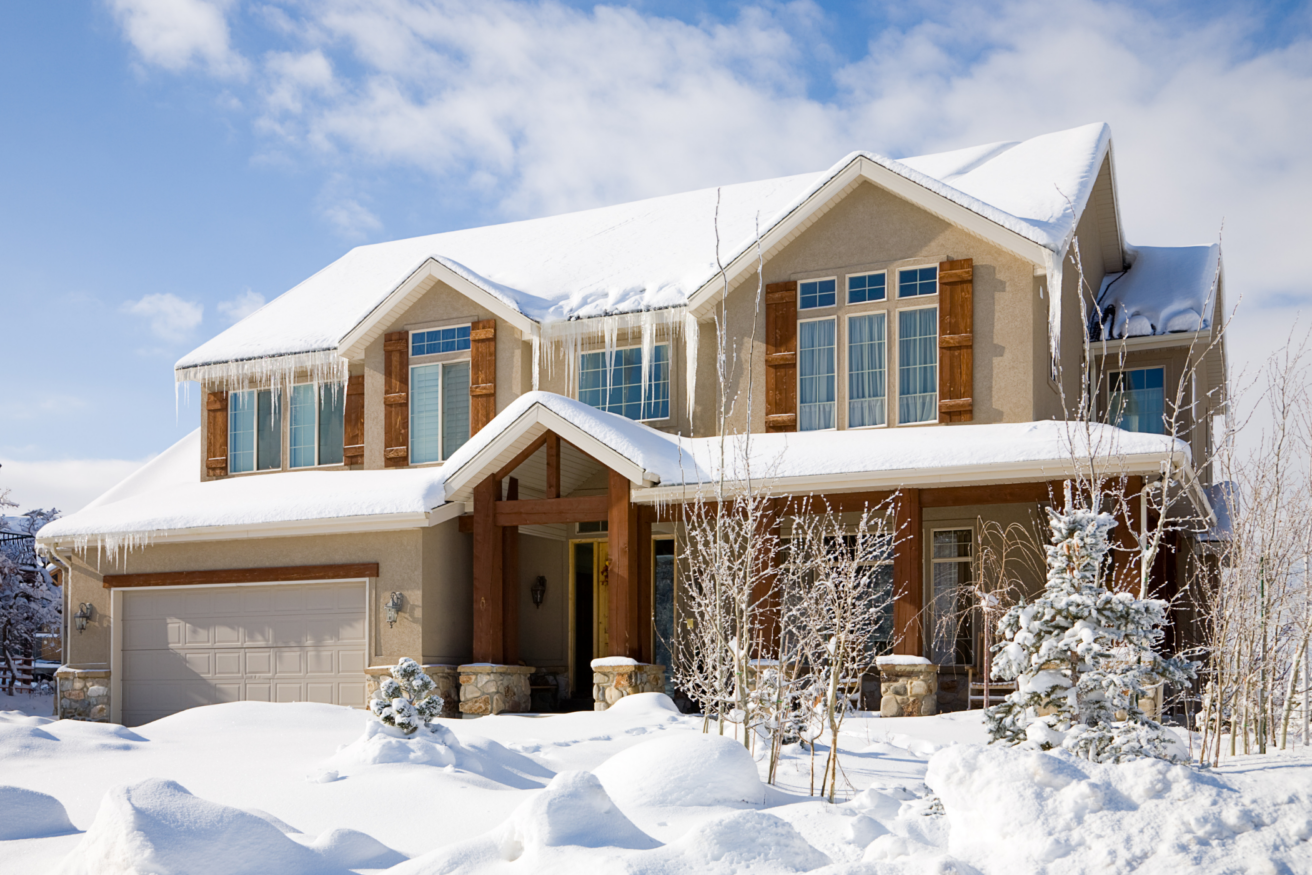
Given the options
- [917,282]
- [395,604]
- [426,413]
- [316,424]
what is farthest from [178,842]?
[316,424]

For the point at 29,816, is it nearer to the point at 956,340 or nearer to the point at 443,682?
the point at 443,682

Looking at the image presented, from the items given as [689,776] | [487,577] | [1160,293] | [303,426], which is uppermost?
[1160,293]

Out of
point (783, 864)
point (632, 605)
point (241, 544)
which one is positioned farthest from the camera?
point (241, 544)

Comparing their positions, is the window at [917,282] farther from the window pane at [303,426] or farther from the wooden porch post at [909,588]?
the window pane at [303,426]

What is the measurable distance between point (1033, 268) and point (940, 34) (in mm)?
3212

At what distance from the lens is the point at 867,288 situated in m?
13.6

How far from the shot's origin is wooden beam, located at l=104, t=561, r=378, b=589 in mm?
13703

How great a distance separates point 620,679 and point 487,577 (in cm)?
199

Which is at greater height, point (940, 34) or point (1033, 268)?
point (940, 34)

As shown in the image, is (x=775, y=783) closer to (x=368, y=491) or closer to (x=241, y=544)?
(x=368, y=491)

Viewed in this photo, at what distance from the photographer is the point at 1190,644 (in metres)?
13.3

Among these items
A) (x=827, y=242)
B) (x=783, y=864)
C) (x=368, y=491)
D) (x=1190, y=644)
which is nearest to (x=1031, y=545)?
(x=1190, y=644)

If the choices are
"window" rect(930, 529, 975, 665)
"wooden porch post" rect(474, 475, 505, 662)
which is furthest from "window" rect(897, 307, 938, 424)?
"wooden porch post" rect(474, 475, 505, 662)

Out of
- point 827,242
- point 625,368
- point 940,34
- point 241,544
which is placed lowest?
point 241,544
